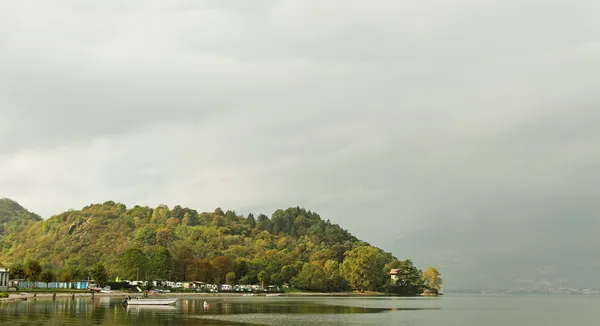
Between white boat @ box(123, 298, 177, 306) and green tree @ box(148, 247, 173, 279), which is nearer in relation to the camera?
white boat @ box(123, 298, 177, 306)

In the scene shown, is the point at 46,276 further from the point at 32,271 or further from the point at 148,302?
the point at 148,302

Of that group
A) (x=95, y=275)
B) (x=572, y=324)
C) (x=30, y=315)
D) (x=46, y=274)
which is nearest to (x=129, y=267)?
(x=95, y=275)

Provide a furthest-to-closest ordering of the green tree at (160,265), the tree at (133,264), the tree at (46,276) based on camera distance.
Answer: the green tree at (160,265)
the tree at (133,264)
the tree at (46,276)

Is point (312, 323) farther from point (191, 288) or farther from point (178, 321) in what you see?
point (191, 288)

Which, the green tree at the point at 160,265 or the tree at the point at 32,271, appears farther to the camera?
the green tree at the point at 160,265

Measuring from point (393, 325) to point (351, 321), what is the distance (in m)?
6.37

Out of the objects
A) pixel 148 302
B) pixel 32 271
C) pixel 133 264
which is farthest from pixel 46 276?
pixel 148 302

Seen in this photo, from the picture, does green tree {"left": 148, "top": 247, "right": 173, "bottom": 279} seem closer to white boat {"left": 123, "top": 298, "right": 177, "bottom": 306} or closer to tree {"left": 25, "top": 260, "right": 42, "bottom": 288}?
tree {"left": 25, "top": 260, "right": 42, "bottom": 288}

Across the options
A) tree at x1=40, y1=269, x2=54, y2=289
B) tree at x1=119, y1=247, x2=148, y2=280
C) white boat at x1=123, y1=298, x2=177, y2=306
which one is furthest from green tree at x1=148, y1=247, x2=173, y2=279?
white boat at x1=123, y1=298, x2=177, y2=306

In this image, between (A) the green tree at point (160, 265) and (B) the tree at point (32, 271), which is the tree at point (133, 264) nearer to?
(A) the green tree at point (160, 265)

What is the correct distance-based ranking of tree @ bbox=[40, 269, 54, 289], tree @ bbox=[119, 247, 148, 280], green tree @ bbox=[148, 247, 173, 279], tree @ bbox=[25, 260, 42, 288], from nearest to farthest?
tree @ bbox=[25, 260, 42, 288] → tree @ bbox=[40, 269, 54, 289] → tree @ bbox=[119, 247, 148, 280] → green tree @ bbox=[148, 247, 173, 279]

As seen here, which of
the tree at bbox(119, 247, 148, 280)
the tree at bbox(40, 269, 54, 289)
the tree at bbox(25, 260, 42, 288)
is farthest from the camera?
the tree at bbox(119, 247, 148, 280)

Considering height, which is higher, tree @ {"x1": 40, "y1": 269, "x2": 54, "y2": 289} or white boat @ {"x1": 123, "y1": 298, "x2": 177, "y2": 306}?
tree @ {"x1": 40, "y1": 269, "x2": 54, "y2": 289}

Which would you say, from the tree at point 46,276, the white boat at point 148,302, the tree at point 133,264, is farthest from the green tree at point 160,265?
the white boat at point 148,302
